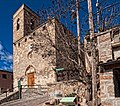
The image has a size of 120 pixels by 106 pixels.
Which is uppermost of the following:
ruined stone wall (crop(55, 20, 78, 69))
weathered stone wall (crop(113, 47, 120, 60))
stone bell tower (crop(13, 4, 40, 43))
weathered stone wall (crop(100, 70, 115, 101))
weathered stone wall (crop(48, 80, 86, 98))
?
stone bell tower (crop(13, 4, 40, 43))

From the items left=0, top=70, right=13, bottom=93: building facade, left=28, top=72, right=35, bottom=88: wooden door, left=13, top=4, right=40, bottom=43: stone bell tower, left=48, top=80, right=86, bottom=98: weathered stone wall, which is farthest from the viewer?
left=0, top=70, right=13, bottom=93: building facade

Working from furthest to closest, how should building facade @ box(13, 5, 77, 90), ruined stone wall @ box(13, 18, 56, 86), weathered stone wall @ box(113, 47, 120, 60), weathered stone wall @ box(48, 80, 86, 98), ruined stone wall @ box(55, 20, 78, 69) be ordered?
ruined stone wall @ box(13, 18, 56, 86) → building facade @ box(13, 5, 77, 90) → weathered stone wall @ box(48, 80, 86, 98) → ruined stone wall @ box(55, 20, 78, 69) → weathered stone wall @ box(113, 47, 120, 60)

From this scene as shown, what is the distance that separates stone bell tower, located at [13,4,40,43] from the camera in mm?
25484

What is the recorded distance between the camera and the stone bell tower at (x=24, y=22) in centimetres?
2548

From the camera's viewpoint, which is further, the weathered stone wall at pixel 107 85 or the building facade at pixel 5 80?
the building facade at pixel 5 80

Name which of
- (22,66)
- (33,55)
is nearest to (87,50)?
(33,55)

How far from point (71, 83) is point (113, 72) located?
6.96 meters

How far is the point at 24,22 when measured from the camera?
83.6 ft

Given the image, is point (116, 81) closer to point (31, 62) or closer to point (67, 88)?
point (67, 88)

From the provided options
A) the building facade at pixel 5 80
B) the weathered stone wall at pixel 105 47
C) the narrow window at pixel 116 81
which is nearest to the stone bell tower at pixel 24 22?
the building facade at pixel 5 80

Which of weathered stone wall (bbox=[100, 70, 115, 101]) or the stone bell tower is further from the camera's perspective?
the stone bell tower

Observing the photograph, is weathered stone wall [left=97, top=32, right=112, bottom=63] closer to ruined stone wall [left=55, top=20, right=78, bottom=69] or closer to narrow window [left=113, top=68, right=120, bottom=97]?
narrow window [left=113, top=68, right=120, bottom=97]

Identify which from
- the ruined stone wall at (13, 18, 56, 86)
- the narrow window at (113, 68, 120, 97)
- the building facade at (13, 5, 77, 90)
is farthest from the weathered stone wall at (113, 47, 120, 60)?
the ruined stone wall at (13, 18, 56, 86)

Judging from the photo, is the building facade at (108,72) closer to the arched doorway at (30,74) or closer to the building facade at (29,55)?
the building facade at (29,55)
